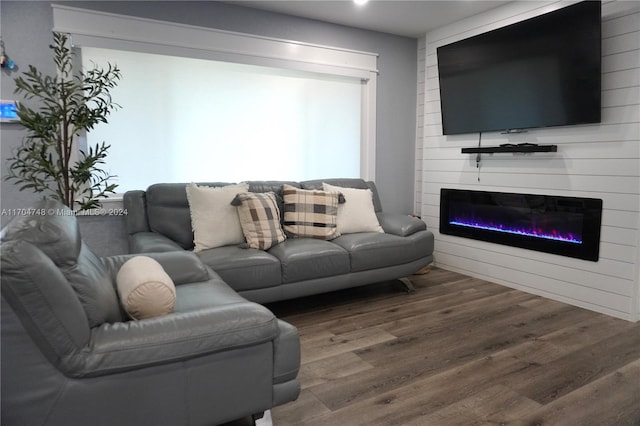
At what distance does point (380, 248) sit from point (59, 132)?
249 cm

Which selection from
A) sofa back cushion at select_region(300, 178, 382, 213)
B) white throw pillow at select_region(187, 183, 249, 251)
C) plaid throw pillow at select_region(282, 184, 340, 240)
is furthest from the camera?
sofa back cushion at select_region(300, 178, 382, 213)

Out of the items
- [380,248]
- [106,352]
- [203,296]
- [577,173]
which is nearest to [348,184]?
[380,248]

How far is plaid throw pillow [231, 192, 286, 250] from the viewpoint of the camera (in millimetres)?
3059

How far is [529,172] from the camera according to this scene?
3.56 meters

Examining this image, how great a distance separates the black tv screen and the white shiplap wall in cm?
15

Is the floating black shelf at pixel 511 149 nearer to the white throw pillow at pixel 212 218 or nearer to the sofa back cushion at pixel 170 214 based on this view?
the white throw pillow at pixel 212 218

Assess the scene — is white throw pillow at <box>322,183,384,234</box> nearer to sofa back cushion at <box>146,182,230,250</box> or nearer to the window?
the window

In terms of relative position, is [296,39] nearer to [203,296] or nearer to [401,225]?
[401,225]

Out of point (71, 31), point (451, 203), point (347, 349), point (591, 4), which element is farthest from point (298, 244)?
point (591, 4)

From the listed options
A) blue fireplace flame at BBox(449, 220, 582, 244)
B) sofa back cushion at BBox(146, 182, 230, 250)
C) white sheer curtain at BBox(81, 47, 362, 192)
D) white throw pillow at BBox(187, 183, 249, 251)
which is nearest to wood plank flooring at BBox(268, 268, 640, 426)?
blue fireplace flame at BBox(449, 220, 582, 244)

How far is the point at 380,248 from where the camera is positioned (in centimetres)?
334

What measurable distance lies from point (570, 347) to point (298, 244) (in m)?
1.90

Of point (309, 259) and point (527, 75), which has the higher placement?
point (527, 75)

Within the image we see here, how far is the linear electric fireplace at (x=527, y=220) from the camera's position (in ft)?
10.4
